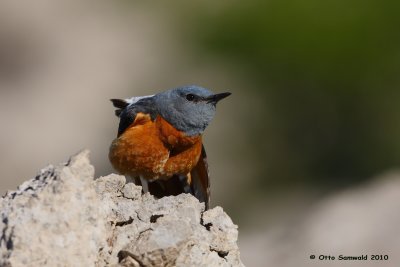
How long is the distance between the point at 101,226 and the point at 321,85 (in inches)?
722

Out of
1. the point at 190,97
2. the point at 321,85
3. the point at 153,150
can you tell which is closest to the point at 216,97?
the point at 190,97

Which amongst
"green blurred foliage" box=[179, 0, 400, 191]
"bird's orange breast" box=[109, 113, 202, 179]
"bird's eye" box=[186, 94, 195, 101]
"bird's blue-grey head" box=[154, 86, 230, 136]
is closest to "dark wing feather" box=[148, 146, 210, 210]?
"bird's orange breast" box=[109, 113, 202, 179]

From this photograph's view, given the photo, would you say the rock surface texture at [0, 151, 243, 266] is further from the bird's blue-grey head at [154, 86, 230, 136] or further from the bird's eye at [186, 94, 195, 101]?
the bird's eye at [186, 94, 195, 101]

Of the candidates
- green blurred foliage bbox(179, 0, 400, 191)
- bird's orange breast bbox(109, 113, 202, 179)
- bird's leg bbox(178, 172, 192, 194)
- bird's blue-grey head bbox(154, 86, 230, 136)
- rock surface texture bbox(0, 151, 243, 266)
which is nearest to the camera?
rock surface texture bbox(0, 151, 243, 266)

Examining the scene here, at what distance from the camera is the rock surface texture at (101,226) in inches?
219

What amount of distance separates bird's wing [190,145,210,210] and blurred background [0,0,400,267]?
5.05 meters

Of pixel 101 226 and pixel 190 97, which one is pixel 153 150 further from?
pixel 101 226

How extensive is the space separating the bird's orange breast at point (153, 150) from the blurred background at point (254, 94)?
5.59m

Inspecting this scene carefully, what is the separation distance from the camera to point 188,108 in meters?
9.66

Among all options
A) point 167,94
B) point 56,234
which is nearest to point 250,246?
point 167,94

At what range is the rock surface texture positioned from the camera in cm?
557

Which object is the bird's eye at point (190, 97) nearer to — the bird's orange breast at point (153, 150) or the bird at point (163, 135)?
the bird at point (163, 135)

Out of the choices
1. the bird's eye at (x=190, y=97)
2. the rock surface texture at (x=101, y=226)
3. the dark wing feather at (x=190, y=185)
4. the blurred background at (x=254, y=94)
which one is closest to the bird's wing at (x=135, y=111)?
the bird's eye at (x=190, y=97)

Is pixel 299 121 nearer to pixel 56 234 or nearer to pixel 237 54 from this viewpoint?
pixel 237 54
